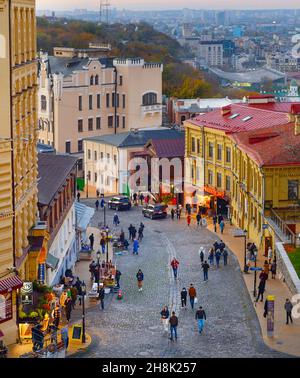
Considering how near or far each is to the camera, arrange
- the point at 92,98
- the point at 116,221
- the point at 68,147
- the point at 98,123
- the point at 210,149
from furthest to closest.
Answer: the point at 98,123 < the point at 92,98 < the point at 68,147 < the point at 210,149 < the point at 116,221

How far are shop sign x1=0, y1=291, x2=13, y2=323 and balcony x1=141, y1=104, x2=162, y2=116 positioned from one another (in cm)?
4820

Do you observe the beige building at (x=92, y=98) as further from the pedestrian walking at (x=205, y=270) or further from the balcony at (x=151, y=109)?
the pedestrian walking at (x=205, y=270)

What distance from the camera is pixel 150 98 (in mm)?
77688

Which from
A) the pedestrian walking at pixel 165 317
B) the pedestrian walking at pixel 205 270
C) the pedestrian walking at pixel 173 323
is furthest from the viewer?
the pedestrian walking at pixel 205 270

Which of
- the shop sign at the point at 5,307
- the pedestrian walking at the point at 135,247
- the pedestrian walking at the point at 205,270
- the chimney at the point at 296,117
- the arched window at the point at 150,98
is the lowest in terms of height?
the pedestrian walking at the point at 135,247

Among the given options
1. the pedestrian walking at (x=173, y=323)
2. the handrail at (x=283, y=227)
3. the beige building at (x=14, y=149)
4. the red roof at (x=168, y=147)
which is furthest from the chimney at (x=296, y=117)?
the pedestrian walking at (x=173, y=323)

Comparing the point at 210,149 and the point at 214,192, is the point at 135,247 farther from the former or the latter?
the point at 210,149

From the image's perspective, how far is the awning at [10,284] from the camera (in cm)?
2916

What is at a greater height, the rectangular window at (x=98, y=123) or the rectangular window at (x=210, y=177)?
the rectangular window at (x=98, y=123)

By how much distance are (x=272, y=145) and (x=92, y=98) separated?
3024 centimetres

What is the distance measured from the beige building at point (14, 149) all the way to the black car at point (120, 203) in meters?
24.3

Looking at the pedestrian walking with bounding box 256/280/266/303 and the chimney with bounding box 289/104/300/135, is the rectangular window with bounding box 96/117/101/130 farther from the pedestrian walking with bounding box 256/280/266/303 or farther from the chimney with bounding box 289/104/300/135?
the pedestrian walking with bounding box 256/280/266/303

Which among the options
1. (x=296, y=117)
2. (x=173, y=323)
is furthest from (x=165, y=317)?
(x=296, y=117)

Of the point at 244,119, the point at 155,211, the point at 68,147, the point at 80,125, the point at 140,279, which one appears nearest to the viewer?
the point at 140,279
